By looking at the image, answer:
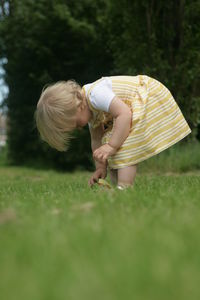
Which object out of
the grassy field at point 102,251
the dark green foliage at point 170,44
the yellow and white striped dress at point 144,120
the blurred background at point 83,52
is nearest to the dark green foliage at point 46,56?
the blurred background at point 83,52

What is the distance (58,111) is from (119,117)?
0.49 metres

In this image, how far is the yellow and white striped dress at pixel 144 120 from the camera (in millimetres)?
3680

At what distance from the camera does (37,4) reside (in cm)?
1280

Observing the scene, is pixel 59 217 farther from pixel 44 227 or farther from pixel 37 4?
pixel 37 4

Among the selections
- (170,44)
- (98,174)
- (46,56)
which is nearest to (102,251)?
(98,174)

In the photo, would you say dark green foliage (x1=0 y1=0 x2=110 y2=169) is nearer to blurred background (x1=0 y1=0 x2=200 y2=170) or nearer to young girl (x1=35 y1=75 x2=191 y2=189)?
blurred background (x1=0 y1=0 x2=200 y2=170)

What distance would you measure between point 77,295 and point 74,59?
40.0 ft

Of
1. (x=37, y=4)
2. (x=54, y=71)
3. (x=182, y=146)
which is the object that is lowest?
(x=182, y=146)

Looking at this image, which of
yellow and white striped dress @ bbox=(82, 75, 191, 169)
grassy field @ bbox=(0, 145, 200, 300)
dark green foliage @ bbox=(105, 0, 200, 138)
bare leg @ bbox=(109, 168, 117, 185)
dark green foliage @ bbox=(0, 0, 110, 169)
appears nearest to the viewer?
grassy field @ bbox=(0, 145, 200, 300)

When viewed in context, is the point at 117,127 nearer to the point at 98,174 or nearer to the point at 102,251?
the point at 98,174

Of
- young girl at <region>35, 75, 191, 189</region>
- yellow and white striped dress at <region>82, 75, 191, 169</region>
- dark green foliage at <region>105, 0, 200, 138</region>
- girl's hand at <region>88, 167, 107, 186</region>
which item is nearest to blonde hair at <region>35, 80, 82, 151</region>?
young girl at <region>35, 75, 191, 189</region>

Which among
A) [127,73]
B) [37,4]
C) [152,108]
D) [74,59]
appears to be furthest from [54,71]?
[152,108]

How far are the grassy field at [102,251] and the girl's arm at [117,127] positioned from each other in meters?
1.17

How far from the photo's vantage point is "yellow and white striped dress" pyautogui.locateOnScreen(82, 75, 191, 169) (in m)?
3.68
